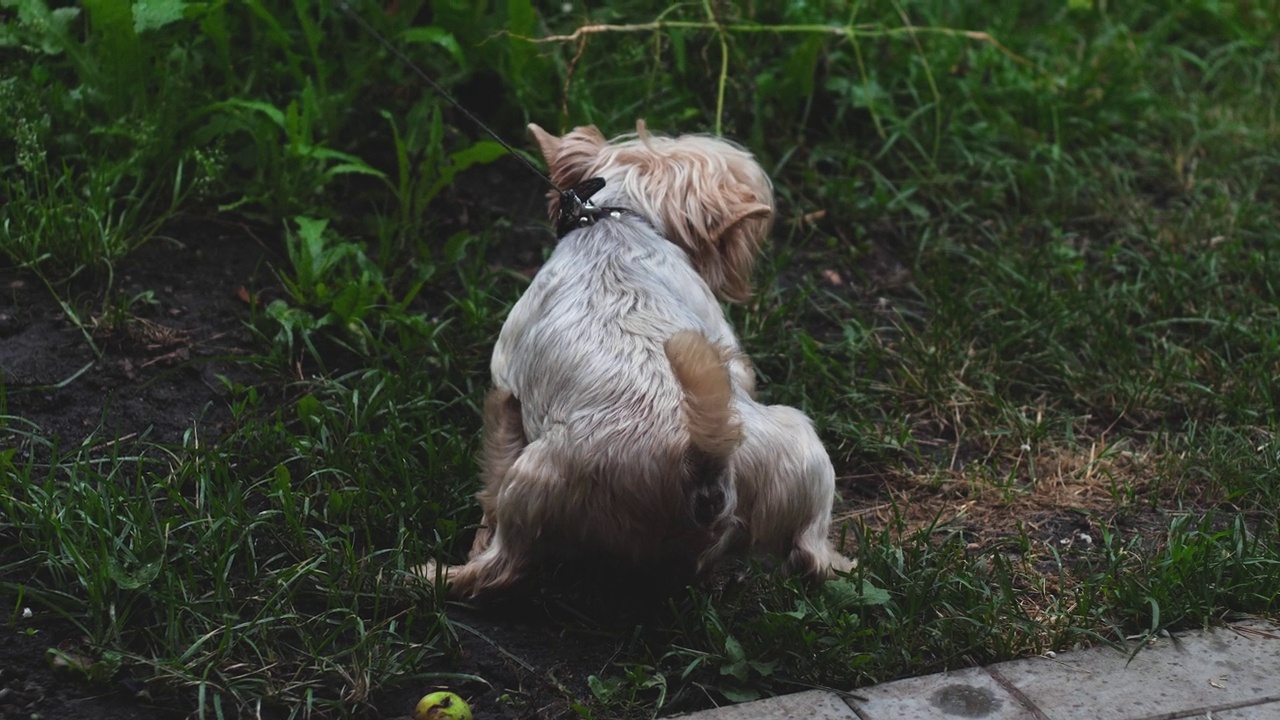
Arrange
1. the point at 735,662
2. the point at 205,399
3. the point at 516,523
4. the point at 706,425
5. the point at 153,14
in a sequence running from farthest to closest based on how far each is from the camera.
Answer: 1. the point at 153,14
2. the point at 205,399
3. the point at 516,523
4. the point at 735,662
5. the point at 706,425

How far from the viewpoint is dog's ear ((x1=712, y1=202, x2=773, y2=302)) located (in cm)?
380

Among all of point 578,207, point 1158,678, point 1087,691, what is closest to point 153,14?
point 578,207

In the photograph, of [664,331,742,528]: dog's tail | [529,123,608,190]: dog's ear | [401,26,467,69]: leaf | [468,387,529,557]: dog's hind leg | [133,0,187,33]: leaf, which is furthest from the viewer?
[401,26,467,69]: leaf

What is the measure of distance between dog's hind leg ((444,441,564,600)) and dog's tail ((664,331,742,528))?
0.34 meters

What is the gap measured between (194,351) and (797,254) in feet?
7.91

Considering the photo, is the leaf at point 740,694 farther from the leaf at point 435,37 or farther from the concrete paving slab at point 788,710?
the leaf at point 435,37

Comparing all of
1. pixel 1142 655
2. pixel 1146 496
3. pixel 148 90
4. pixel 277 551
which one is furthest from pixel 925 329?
pixel 148 90

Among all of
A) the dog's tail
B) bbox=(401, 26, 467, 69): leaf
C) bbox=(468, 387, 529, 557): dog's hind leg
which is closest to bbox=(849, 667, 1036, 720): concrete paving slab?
the dog's tail

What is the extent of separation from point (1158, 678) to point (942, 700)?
555 mm

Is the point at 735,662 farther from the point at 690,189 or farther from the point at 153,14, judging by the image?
the point at 153,14

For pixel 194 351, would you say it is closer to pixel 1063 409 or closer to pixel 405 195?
pixel 405 195

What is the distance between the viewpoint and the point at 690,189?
3846mm

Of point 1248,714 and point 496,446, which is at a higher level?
point 496,446

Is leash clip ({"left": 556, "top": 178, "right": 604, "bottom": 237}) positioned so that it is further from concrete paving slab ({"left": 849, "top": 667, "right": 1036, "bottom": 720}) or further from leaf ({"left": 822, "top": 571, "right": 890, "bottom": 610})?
concrete paving slab ({"left": 849, "top": 667, "right": 1036, "bottom": 720})
